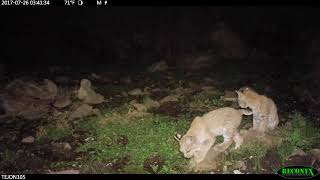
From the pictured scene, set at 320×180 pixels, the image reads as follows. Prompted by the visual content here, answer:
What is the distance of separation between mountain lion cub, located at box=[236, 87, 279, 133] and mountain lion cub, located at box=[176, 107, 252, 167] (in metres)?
0.58

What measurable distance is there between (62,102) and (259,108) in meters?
9.78

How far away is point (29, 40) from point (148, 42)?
45.3 ft

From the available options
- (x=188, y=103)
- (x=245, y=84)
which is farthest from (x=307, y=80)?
(x=188, y=103)

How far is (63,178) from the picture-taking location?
1027cm

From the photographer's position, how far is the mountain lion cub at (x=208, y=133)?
10.6 metres

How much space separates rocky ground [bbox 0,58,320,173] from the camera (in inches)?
444

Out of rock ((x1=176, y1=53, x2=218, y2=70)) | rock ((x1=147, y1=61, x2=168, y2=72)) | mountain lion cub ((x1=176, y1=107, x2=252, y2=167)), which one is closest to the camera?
mountain lion cub ((x1=176, y1=107, x2=252, y2=167))

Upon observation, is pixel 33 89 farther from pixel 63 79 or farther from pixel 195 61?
pixel 195 61

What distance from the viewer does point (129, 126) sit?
46.4ft

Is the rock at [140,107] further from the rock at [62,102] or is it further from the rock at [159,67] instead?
the rock at [159,67]

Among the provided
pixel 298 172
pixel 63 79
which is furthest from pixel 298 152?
pixel 63 79

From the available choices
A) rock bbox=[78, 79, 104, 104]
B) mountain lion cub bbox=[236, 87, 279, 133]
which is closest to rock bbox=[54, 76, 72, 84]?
rock bbox=[78, 79, 104, 104]

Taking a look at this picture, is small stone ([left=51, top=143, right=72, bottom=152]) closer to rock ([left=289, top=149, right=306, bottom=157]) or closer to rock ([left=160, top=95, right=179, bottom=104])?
rock ([left=160, top=95, right=179, bottom=104])

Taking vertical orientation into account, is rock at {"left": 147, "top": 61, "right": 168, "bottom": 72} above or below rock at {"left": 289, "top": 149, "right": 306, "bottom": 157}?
above
